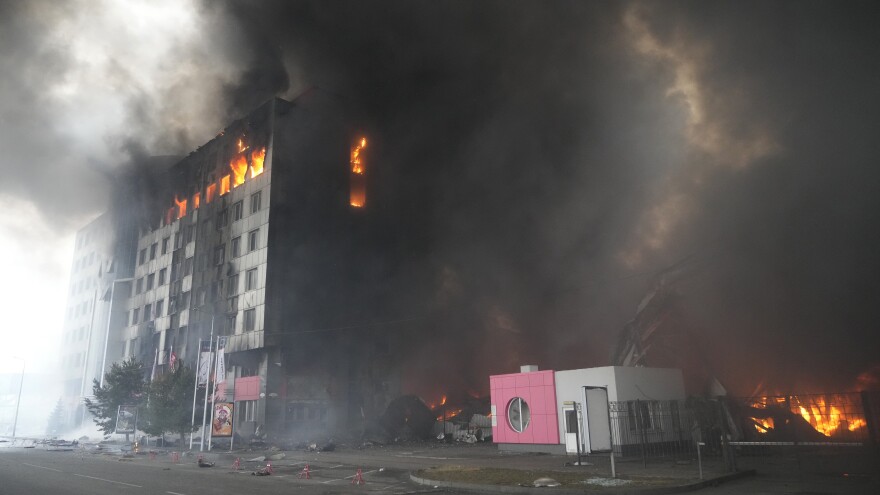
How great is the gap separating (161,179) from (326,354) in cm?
3344

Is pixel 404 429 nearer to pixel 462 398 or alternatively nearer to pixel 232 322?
pixel 462 398

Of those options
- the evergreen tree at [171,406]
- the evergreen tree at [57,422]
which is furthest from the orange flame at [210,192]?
the evergreen tree at [57,422]

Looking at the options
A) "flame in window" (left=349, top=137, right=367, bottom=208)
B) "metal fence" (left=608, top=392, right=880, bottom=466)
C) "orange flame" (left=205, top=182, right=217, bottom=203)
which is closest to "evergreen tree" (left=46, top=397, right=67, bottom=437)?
"orange flame" (left=205, top=182, right=217, bottom=203)

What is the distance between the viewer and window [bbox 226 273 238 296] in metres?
50.0

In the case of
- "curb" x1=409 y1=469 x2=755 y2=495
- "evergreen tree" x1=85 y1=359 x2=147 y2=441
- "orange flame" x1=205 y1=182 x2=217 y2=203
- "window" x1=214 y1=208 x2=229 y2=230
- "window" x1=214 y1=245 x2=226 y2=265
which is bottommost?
"curb" x1=409 y1=469 x2=755 y2=495

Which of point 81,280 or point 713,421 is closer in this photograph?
point 713,421

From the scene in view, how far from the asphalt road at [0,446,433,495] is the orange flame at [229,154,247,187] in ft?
114

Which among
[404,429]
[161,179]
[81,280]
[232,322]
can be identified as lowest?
[404,429]

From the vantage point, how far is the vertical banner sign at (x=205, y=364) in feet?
108

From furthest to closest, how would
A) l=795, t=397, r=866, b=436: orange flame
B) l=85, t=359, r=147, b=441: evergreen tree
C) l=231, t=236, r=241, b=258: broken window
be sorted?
l=231, t=236, r=241, b=258: broken window
l=85, t=359, r=147, b=441: evergreen tree
l=795, t=397, r=866, b=436: orange flame

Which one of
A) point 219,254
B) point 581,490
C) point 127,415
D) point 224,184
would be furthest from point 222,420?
point 224,184

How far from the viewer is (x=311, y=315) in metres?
48.2

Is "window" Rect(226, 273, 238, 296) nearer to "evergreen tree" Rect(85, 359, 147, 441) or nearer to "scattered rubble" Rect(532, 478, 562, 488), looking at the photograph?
"evergreen tree" Rect(85, 359, 147, 441)

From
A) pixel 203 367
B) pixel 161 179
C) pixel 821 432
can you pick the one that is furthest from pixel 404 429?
pixel 161 179
